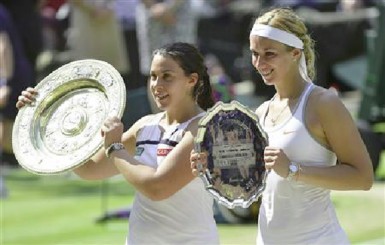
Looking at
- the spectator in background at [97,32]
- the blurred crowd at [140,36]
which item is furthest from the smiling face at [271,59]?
the spectator in background at [97,32]

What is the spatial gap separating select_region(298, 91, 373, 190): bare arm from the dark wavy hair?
63 cm

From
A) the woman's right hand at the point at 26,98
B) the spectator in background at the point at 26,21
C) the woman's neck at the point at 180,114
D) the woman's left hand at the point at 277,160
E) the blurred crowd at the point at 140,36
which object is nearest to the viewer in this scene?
the woman's left hand at the point at 277,160

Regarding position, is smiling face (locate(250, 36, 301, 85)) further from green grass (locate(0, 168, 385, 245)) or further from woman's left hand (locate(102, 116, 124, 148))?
green grass (locate(0, 168, 385, 245))

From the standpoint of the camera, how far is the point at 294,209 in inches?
183

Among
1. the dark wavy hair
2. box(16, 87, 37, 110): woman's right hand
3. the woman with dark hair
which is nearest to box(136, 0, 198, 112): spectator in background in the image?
box(16, 87, 37, 110): woman's right hand

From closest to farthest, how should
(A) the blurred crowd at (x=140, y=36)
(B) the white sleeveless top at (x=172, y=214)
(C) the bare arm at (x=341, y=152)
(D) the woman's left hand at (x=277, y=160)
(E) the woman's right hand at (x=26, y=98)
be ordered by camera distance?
(D) the woman's left hand at (x=277, y=160) < (C) the bare arm at (x=341, y=152) < (B) the white sleeveless top at (x=172, y=214) < (E) the woman's right hand at (x=26, y=98) < (A) the blurred crowd at (x=140, y=36)

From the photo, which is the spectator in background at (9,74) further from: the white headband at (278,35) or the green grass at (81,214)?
the white headband at (278,35)

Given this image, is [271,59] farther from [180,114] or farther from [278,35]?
[180,114]

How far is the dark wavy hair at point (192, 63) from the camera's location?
494 centimetres

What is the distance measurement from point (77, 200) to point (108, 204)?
1.64 ft

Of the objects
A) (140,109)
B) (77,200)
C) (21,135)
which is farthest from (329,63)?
(21,135)

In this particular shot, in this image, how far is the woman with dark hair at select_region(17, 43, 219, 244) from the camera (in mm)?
4738

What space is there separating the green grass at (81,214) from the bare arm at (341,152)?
412cm

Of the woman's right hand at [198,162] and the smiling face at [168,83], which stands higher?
the smiling face at [168,83]
